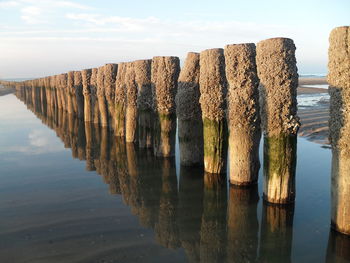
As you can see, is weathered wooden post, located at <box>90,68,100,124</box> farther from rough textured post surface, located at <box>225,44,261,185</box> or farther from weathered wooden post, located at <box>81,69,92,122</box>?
rough textured post surface, located at <box>225,44,261,185</box>

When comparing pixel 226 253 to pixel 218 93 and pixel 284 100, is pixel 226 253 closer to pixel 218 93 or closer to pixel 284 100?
pixel 284 100

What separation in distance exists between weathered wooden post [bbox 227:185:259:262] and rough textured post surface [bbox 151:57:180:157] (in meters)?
2.41

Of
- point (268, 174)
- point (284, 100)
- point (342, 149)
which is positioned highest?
point (284, 100)

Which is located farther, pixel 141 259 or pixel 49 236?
pixel 49 236

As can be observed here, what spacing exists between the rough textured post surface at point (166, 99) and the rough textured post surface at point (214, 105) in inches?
55.9

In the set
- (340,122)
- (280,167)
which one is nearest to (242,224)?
(280,167)

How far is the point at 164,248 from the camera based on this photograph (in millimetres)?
3947

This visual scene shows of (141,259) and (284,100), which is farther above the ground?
(284,100)

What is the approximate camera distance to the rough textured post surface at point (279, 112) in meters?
4.89

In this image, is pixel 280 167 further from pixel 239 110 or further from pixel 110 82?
pixel 110 82

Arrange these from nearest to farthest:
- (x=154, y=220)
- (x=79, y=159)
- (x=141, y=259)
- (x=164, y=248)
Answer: (x=141, y=259)
(x=164, y=248)
(x=154, y=220)
(x=79, y=159)

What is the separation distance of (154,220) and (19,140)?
821 cm

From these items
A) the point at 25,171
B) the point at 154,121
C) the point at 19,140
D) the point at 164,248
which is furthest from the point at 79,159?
the point at 164,248

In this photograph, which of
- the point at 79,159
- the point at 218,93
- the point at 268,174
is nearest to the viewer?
the point at 268,174
